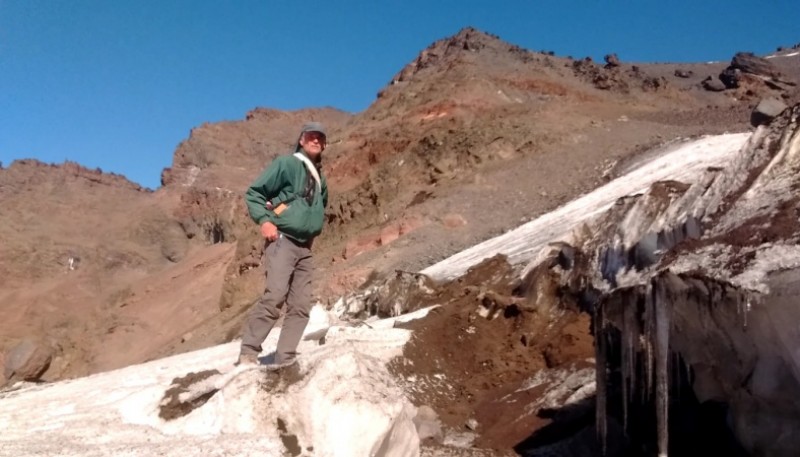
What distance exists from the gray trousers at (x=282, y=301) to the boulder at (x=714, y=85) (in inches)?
1619

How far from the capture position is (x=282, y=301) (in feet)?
16.6

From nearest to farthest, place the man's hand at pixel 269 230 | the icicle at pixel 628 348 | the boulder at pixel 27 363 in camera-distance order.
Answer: the icicle at pixel 628 348, the man's hand at pixel 269 230, the boulder at pixel 27 363

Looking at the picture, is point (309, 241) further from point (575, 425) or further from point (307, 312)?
point (575, 425)

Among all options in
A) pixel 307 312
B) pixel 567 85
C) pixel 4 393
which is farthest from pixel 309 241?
pixel 567 85

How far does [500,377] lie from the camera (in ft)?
20.3

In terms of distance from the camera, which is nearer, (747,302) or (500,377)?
(747,302)

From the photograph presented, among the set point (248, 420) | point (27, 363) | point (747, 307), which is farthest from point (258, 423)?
point (27, 363)

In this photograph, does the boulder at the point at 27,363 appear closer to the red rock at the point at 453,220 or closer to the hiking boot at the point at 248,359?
the red rock at the point at 453,220

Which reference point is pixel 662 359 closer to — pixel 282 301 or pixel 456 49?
pixel 282 301

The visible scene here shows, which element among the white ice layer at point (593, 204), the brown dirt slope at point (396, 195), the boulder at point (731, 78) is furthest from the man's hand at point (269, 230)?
the boulder at point (731, 78)

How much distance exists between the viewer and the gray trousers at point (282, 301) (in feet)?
16.4

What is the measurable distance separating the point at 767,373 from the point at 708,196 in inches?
71.3

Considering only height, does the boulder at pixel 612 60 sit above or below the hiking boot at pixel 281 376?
above

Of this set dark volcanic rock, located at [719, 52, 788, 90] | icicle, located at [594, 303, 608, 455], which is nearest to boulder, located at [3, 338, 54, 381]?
icicle, located at [594, 303, 608, 455]
